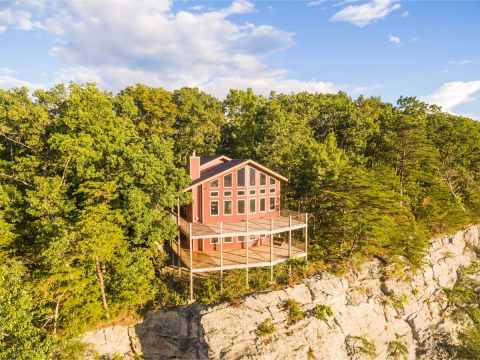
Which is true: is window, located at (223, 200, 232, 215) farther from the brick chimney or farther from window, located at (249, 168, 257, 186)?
the brick chimney

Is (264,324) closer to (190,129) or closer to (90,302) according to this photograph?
(90,302)

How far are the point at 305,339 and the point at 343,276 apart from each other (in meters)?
5.58

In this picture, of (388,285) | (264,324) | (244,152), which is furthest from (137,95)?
(388,285)

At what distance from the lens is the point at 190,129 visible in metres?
35.2

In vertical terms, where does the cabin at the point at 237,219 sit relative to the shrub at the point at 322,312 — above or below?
above

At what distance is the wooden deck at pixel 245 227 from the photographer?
1777cm

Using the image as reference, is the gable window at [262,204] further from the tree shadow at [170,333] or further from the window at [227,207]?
the tree shadow at [170,333]

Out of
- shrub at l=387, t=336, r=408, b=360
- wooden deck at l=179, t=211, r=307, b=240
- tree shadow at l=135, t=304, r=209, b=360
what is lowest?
shrub at l=387, t=336, r=408, b=360

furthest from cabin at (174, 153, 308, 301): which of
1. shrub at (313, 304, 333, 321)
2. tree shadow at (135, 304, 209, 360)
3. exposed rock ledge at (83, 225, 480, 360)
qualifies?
shrub at (313, 304, 333, 321)

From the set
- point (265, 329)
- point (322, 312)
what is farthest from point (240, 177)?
point (322, 312)

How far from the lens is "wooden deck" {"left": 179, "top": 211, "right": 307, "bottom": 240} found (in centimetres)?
1777

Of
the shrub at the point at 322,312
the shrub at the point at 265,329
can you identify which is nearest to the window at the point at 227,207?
the shrub at the point at 265,329

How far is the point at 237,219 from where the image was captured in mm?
22312

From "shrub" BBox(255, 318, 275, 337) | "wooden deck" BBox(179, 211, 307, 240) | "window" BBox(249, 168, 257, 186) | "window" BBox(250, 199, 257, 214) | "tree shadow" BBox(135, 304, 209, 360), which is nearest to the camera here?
"shrub" BBox(255, 318, 275, 337)
